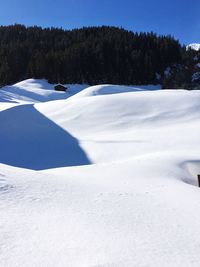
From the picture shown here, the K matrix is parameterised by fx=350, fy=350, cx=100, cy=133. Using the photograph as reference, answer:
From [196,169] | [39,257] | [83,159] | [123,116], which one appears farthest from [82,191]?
[123,116]

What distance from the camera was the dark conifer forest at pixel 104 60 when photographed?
81.8 m

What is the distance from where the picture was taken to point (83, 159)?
43.4 ft

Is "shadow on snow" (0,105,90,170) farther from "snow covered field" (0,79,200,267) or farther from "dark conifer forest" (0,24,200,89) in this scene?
"dark conifer forest" (0,24,200,89)

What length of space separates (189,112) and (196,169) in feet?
28.5

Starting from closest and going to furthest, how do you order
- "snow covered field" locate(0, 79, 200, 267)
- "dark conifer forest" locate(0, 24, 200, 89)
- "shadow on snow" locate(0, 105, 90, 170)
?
"snow covered field" locate(0, 79, 200, 267) → "shadow on snow" locate(0, 105, 90, 170) → "dark conifer forest" locate(0, 24, 200, 89)

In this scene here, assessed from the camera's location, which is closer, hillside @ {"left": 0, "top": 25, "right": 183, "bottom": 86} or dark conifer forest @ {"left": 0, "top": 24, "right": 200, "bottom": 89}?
dark conifer forest @ {"left": 0, "top": 24, "right": 200, "bottom": 89}

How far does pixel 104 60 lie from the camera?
8794 centimetres

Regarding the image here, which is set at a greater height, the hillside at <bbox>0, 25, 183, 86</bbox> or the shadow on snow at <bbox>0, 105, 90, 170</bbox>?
the hillside at <bbox>0, 25, 183, 86</bbox>

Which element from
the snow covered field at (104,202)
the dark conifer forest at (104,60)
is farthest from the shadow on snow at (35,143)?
the dark conifer forest at (104,60)

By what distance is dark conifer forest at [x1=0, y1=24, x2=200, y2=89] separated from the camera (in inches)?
3219

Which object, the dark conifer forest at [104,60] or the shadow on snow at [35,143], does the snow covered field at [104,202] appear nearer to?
the shadow on snow at [35,143]

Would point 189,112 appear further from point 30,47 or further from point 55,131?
point 30,47

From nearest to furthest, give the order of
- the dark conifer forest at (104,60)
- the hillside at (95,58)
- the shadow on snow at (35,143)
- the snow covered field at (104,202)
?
1. the snow covered field at (104,202)
2. the shadow on snow at (35,143)
3. the dark conifer forest at (104,60)
4. the hillside at (95,58)

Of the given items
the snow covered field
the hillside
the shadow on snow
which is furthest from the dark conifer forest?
the snow covered field
